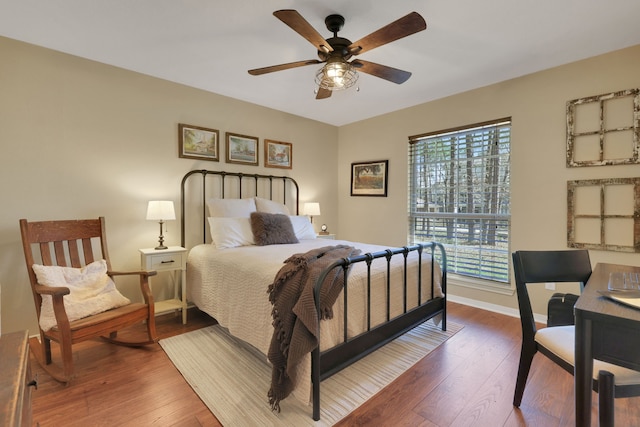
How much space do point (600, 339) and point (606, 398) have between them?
0.24m

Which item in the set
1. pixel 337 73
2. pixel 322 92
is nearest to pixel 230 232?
pixel 322 92

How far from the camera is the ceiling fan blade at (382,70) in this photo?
215 cm

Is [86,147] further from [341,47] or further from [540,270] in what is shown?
[540,270]

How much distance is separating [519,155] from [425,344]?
2195mm

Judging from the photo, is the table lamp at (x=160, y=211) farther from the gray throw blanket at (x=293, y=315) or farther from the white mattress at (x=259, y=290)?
the gray throw blanket at (x=293, y=315)

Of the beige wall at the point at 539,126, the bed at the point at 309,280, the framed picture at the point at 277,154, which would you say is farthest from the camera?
the framed picture at the point at 277,154

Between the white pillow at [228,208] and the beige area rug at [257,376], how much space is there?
1.21 m

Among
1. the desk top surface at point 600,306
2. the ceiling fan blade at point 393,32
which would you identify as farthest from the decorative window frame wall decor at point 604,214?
the ceiling fan blade at point 393,32

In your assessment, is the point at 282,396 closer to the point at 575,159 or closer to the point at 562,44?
the point at 575,159

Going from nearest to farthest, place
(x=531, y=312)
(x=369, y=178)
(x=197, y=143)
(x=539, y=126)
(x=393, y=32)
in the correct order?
(x=531, y=312) → (x=393, y=32) → (x=539, y=126) → (x=197, y=143) → (x=369, y=178)

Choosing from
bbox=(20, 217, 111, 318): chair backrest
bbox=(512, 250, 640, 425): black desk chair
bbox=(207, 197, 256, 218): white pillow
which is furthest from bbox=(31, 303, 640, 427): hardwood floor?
bbox=(207, 197, 256, 218): white pillow

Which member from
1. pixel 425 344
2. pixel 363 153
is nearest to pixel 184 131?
pixel 363 153

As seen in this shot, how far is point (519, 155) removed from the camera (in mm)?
3082

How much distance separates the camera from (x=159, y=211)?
2.82 m
